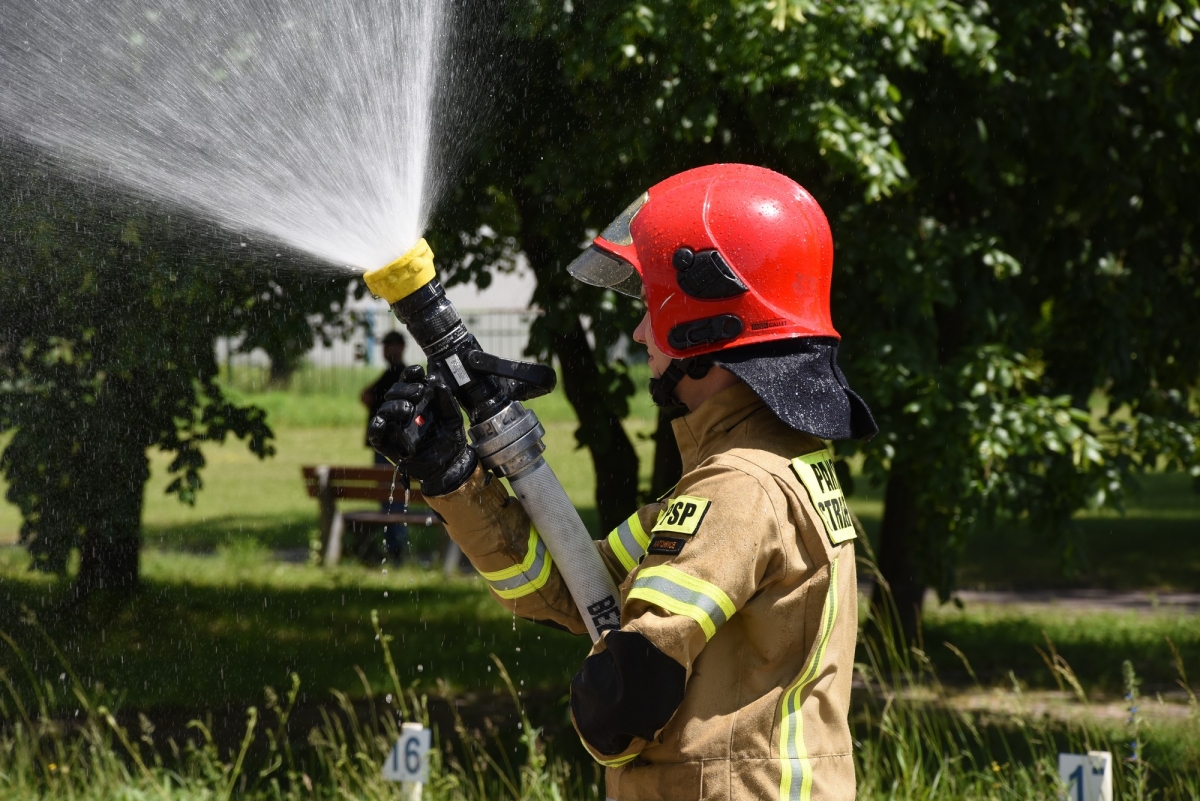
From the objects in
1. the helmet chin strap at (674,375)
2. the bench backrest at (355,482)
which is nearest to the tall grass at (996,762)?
the helmet chin strap at (674,375)

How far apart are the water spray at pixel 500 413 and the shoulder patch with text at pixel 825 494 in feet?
1.32

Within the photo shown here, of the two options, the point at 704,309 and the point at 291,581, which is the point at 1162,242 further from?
the point at 291,581

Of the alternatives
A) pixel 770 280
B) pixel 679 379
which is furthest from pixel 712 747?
pixel 770 280

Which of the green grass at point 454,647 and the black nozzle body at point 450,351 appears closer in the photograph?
the black nozzle body at point 450,351

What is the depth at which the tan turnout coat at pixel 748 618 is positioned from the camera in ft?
6.08

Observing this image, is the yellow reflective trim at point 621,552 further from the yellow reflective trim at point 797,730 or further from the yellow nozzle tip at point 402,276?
the yellow nozzle tip at point 402,276

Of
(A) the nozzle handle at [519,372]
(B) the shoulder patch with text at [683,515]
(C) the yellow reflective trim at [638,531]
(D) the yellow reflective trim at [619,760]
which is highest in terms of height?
(A) the nozzle handle at [519,372]

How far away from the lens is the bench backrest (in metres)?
9.82

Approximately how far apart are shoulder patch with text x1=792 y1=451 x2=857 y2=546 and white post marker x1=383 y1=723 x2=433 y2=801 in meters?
1.84

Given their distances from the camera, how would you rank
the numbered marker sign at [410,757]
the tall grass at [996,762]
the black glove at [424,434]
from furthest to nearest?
1. the tall grass at [996,762]
2. the numbered marker sign at [410,757]
3. the black glove at [424,434]

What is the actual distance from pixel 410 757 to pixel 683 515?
1.97m

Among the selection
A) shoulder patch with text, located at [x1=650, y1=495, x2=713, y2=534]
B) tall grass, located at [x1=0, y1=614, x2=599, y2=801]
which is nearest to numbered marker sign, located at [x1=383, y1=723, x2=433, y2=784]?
tall grass, located at [x1=0, y1=614, x2=599, y2=801]

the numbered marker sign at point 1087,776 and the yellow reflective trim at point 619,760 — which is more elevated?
the yellow reflective trim at point 619,760

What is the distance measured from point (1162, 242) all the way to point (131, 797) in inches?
190
